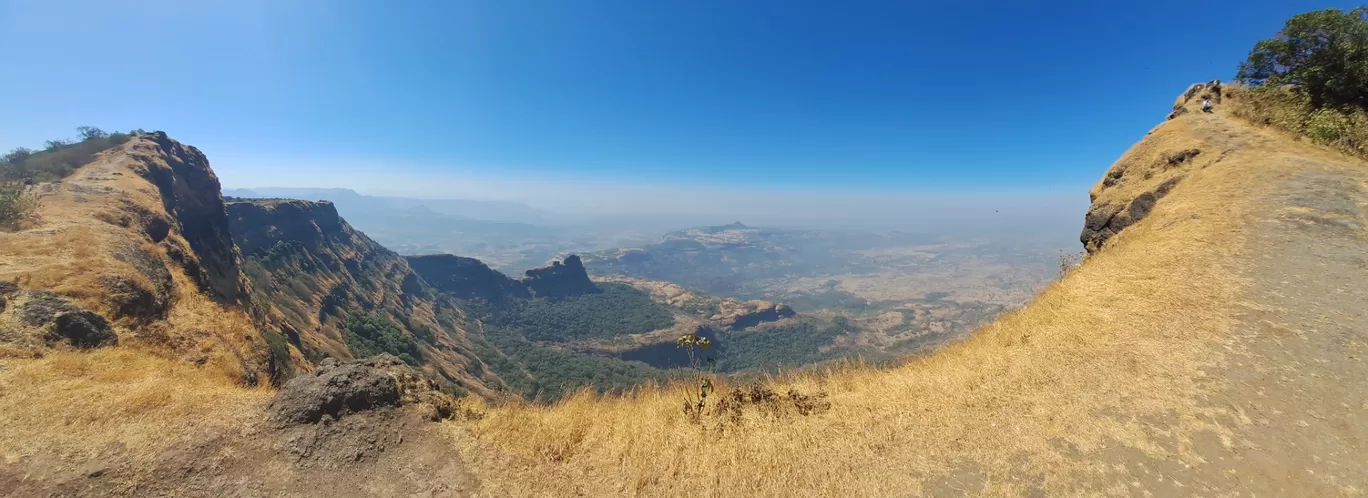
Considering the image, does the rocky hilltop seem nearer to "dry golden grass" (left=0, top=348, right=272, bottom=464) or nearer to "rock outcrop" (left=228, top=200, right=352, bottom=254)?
"rock outcrop" (left=228, top=200, right=352, bottom=254)

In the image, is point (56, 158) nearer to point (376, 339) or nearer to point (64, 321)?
point (376, 339)

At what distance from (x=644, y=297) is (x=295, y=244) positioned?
101018mm

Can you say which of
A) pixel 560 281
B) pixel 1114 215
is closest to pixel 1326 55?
pixel 1114 215

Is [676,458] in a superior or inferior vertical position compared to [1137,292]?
inferior

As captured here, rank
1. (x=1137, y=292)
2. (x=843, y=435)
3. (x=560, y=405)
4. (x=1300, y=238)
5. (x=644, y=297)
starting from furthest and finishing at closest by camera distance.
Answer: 1. (x=644, y=297)
2. (x=1300, y=238)
3. (x=1137, y=292)
4. (x=560, y=405)
5. (x=843, y=435)

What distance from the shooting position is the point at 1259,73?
22062mm

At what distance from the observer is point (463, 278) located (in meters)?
148

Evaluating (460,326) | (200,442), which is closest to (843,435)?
(200,442)

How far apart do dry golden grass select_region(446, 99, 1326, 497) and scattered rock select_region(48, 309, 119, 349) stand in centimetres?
909

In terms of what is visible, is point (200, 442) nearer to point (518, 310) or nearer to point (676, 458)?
point (676, 458)

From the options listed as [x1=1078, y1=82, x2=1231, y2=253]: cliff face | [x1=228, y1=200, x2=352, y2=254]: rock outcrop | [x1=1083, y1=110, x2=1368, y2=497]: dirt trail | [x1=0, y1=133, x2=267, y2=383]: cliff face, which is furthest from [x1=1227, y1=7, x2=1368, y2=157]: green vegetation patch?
[x1=228, y1=200, x2=352, y2=254]: rock outcrop

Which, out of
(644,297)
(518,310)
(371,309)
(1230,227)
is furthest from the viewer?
(644,297)

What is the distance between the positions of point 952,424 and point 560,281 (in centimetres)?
16663

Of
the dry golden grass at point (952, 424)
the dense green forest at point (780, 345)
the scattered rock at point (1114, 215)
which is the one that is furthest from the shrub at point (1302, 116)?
the dense green forest at point (780, 345)
